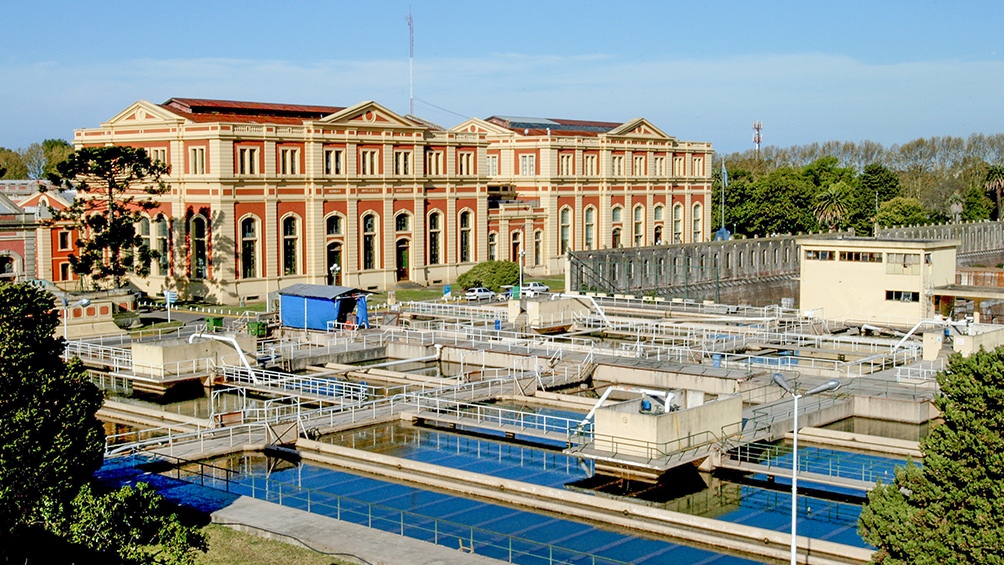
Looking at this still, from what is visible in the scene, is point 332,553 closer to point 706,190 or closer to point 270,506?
point 270,506

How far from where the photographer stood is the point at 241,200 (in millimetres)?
78688

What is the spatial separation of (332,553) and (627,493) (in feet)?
33.7

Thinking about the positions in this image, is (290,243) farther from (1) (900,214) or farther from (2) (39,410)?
(1) (900,214)

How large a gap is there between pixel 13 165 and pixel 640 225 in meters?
77.5

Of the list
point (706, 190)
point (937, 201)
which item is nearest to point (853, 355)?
point (706, 190)

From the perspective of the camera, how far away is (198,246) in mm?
79250

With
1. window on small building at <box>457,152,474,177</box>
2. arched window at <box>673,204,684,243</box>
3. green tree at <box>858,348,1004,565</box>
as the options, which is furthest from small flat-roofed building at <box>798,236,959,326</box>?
arched window at <box>673,204,684,243</box>

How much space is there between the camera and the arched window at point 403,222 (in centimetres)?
8906

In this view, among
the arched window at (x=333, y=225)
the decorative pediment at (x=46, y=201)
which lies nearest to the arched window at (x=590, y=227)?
the arched window at (x=333, y=225)

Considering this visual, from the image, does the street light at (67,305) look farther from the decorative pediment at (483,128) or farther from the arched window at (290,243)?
the decorative pediment at (483,128)

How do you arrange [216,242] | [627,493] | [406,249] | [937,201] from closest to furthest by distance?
[627,493], [216,242], [406,249], [937,201]

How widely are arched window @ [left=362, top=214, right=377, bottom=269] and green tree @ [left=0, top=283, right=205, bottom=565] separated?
186 feet

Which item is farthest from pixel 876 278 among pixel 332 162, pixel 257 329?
pixel 332 162

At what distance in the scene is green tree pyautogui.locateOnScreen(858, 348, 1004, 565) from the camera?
21.6 metres
